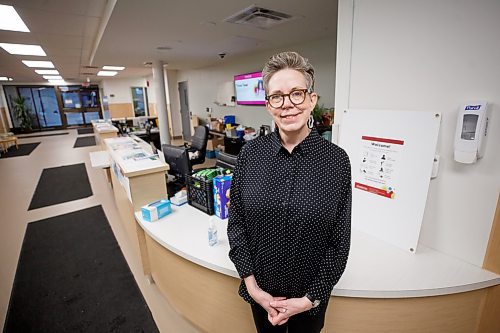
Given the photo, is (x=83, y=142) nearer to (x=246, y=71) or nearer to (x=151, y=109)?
(x=151, y=109)

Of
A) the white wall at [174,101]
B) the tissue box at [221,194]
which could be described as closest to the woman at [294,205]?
the tissue box at [221,194]

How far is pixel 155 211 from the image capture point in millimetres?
1797

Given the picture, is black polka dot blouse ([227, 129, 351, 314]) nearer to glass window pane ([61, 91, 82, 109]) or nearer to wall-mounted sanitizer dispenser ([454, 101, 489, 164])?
wall-mounted sanitizer dispenser ([454, 101, 489, 164])

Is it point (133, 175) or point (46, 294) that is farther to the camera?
point (46, 294)

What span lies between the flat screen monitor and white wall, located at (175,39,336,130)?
9.26ft

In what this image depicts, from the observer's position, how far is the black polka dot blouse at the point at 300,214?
955 mm

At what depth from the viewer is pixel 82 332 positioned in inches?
72.6

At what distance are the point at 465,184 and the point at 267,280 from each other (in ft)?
3.44

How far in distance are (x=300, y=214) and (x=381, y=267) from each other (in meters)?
0.68

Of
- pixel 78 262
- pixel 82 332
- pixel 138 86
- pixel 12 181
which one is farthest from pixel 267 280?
pixel 138 86

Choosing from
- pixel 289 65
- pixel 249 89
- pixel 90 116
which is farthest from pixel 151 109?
pixel 289 65

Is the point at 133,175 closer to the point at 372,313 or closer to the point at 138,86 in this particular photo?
the point at 372,313

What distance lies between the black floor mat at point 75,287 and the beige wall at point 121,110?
10503mm

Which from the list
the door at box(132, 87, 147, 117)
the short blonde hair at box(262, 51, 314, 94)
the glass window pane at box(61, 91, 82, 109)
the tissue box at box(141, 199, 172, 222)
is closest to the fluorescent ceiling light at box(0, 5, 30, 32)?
the tissue box at box(141, 199, 172, 222)
